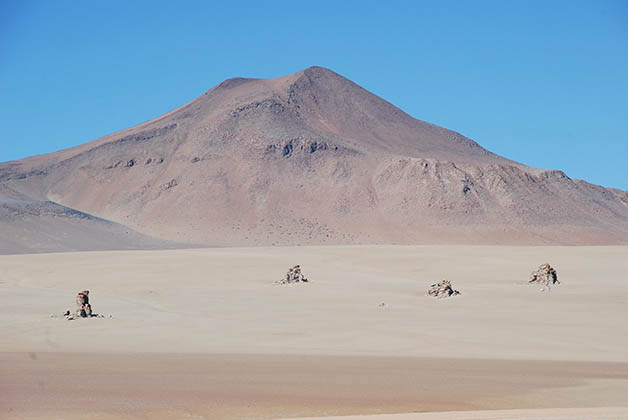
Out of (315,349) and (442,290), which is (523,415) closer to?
(315,349)

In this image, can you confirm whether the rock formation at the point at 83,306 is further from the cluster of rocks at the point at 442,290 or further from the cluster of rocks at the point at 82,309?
the cluster of rocks at the point at 442,290

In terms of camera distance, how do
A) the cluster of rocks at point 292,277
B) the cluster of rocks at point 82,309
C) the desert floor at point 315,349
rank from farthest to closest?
the cluster of rocks at point 292,277 → the cluster of rocks at point 82,309 → the desert floor at point 315,349

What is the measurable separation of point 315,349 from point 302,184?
94.9 metres

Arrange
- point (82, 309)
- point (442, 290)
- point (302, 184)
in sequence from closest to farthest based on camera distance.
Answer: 1. point (82, 309)
2. point (442, 290)
3. point (302, 184)

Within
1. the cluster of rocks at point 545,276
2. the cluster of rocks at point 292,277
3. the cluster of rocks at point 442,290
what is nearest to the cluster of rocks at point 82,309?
the cluster of rocks at point 442,290

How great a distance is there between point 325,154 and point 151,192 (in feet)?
81.5

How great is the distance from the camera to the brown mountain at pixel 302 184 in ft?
314

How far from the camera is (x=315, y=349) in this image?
13094 millimetres

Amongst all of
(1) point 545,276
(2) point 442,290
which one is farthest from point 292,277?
(1) point 545,276

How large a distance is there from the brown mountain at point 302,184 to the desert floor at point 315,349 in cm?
6795

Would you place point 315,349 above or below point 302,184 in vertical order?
below

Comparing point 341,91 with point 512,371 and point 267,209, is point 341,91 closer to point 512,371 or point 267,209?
point 267,209

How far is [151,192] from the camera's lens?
356 feet

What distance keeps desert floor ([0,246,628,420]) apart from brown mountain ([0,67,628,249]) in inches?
2675
